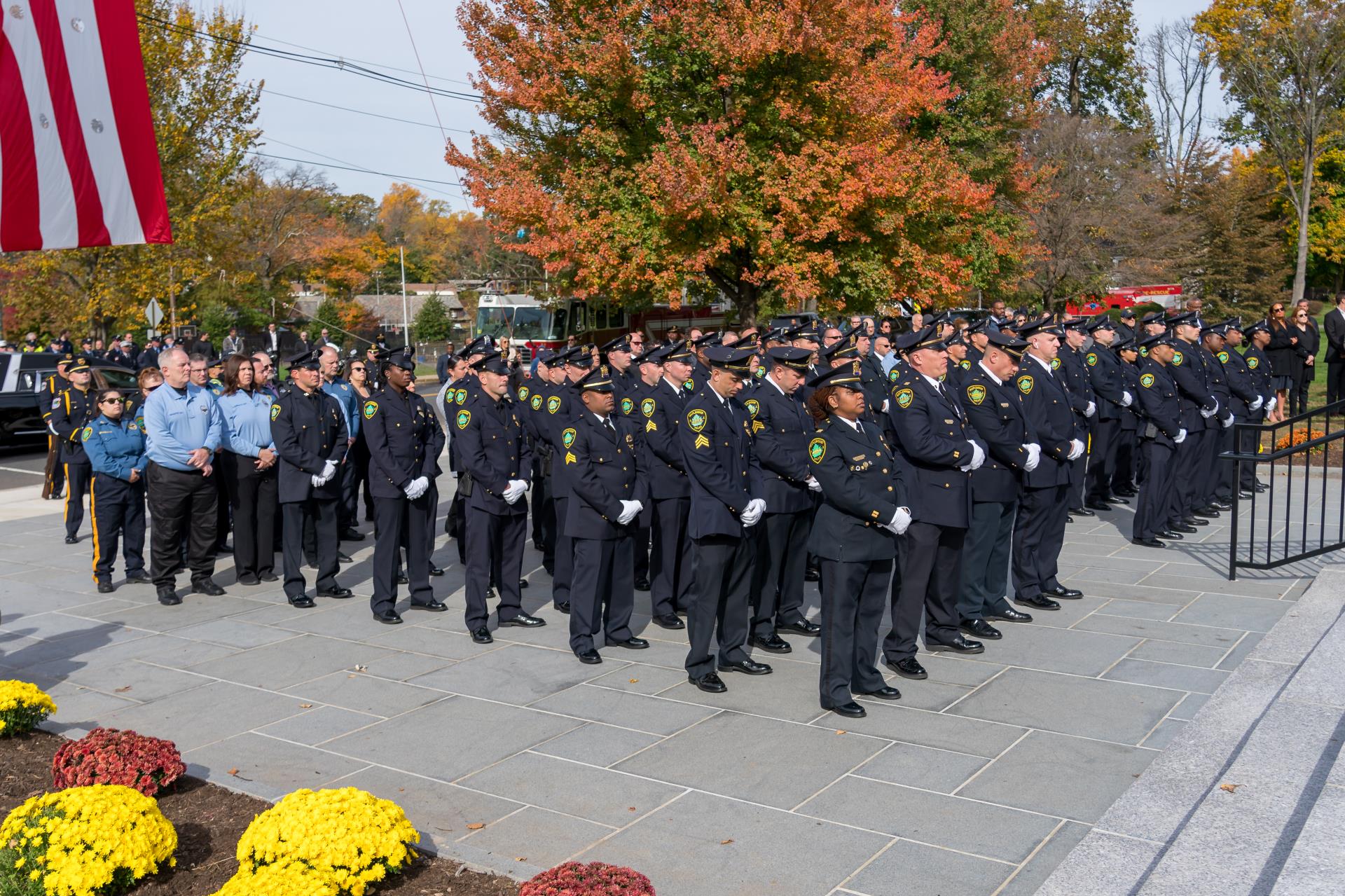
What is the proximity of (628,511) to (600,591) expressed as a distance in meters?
0.58

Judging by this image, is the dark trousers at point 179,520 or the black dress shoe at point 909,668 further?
the dark trousers at point 179,520

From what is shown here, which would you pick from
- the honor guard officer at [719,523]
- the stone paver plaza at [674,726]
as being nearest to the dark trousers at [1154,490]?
the stone paver plaza at [674,726]

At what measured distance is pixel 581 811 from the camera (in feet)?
17.0

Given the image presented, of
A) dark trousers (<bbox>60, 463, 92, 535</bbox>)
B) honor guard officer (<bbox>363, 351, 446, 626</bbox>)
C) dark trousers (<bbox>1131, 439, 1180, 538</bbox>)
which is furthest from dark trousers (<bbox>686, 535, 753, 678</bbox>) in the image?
dark trousers (<bbox>60, 463, 92, 535</bbox>)

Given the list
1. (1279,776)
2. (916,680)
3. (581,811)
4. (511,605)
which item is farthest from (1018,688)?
(511,605)

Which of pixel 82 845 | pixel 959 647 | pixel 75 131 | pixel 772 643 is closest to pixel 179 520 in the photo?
pixel 75 131

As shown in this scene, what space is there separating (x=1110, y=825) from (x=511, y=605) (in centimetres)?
490

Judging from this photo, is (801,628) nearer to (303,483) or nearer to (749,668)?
(749,668)

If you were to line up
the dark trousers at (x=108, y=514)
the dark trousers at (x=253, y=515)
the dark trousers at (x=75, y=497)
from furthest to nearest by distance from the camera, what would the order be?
1. the dark trousers at (x=75, y=497)
2. the dark trousers at (x=253, y=515)
3. the dark trousers at (x=108, y=514)

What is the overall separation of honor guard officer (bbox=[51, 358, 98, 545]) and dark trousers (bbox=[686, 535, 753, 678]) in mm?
7850

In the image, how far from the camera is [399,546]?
8.91 metres

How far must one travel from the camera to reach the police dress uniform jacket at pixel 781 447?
7.54 meters

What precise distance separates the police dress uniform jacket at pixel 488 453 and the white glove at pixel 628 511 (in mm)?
1107

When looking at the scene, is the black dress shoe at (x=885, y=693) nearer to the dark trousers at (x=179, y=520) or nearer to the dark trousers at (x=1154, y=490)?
the dark trousers at (x=1154, y=490)
